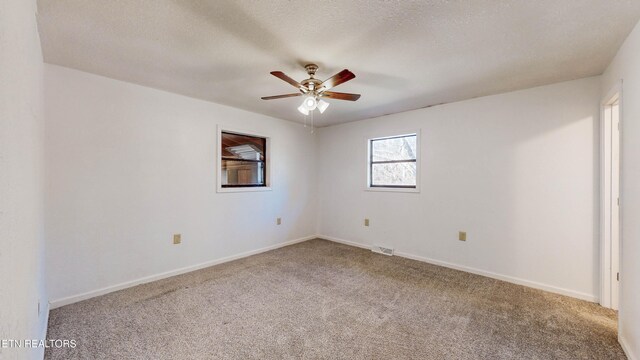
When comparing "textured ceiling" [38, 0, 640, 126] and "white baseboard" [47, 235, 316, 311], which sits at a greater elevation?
"textured ceiling" [38, 0, 640, 126]

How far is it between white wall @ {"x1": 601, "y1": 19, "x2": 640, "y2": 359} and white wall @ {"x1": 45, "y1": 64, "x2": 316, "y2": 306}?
12.7 ft

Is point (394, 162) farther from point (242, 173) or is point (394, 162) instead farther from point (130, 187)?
point (130, 187)

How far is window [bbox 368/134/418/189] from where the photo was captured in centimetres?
399

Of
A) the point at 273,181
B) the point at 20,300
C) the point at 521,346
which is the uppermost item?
the point at 273,181

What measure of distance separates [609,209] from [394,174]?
7.67ft

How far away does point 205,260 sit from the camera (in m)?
3.49

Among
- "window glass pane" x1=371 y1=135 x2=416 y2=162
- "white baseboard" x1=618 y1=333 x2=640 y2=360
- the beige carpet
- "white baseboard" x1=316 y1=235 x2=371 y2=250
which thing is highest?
"window glass pane" x1=371 y1=135 x2=416 y2=162

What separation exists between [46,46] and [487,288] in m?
4.61

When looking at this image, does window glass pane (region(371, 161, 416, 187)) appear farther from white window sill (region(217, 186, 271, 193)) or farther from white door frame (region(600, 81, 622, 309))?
white door frame (region(600, 81, 622, 309))

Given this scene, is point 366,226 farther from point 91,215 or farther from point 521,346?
point 91,215

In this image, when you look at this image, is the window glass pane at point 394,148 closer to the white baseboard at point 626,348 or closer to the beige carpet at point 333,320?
the beige carpet at point 333,320

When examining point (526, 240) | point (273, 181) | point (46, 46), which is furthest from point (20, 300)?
point (526, 240)

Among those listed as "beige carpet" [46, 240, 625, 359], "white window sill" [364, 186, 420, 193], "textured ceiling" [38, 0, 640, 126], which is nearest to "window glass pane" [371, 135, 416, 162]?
"white window sill" [364, 186, 420, 193]

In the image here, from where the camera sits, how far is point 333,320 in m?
2.22
